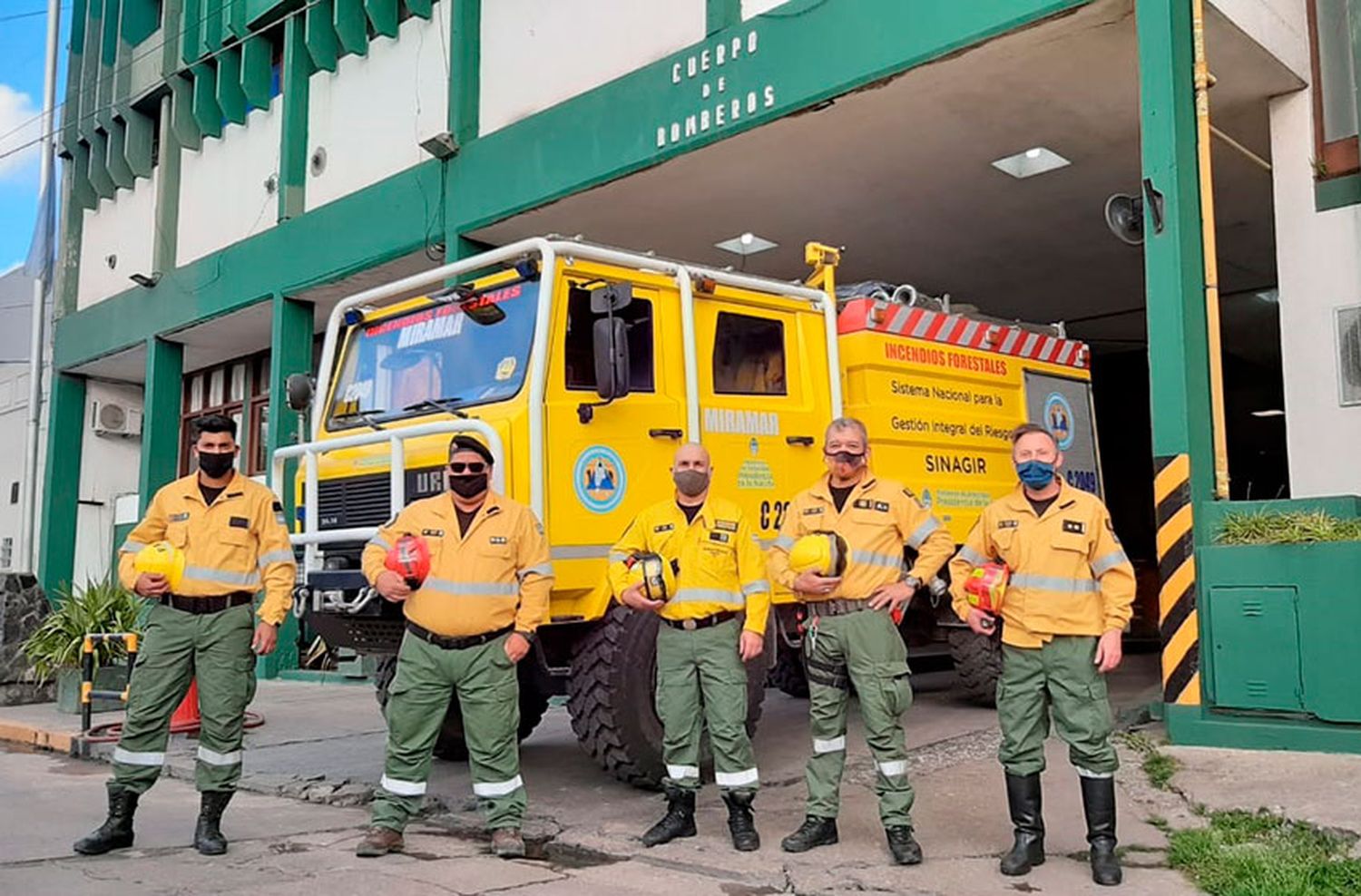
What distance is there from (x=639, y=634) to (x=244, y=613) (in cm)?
188

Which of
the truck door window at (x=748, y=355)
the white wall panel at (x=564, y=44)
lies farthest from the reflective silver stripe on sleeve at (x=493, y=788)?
the white wall panel at (x=564, y=44)

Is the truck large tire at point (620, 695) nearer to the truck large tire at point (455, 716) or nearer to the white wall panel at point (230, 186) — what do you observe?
the truck large tire at point (455, 716)

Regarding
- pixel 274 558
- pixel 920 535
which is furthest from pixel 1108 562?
pixel 274 558

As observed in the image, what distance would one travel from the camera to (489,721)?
5305 mm

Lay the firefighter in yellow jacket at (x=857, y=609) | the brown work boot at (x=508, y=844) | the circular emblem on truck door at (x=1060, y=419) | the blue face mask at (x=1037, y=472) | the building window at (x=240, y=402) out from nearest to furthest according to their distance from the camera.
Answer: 1. the blue face mask at (x=1037, y=472)
2. the firefighter in yellow jacket at (x=857, y=609)
3. the brown work boot at (x=508, y=844)
4. the circular emblem on truck door at (x=1060, y=419)
5. the building window at (x=240, y=402)

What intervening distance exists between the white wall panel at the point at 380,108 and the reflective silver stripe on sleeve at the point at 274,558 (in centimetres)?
750

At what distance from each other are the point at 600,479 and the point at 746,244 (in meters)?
7.16

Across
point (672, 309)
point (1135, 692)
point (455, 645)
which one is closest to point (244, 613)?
point (455, 645)

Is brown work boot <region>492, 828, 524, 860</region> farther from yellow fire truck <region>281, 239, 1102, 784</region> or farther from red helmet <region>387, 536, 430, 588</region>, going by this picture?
red helmet <region>387, 536, 430, 588</region>

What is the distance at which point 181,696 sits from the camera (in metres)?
5.57

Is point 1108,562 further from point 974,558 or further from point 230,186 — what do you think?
point 230,186

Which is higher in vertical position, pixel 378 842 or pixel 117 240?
pixel 117 240

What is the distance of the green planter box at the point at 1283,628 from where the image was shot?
244 inches

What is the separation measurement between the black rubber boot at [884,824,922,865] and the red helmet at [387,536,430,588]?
7.30 ft
